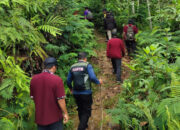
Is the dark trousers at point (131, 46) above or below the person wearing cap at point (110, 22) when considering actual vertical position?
below

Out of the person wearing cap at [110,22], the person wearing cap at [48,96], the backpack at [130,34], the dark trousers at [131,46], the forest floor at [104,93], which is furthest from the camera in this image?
the person wearing cap at [110,22]

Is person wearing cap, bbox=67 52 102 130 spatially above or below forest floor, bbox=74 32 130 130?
above

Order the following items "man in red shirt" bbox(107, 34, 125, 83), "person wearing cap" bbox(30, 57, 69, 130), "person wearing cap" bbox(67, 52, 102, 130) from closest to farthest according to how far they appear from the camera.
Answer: "person wearing cap" bbox(30, 57, 69, 130) < "person wearing cap" bbox(67, 52, 102, 130) < "man in red shirt" bbox(107, 34, 125, 83)

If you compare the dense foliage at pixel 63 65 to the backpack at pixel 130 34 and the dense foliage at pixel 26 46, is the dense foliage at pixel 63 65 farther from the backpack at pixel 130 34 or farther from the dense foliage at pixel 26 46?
the backpack at pixel 130 34

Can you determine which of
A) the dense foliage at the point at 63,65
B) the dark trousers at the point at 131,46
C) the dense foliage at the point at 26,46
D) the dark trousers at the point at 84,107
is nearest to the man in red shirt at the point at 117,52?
the dense foliage at the point at 63,65

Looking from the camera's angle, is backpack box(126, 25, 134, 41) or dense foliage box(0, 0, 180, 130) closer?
dense foliage box(0, 0, 180, 130)

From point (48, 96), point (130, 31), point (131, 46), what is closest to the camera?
point (48, 96)

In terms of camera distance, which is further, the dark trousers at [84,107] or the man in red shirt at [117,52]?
the man in red shirt at [117,52]

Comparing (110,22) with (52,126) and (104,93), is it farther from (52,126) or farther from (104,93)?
(52,126)

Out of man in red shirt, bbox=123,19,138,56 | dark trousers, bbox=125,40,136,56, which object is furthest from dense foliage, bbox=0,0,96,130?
dark trousers, bbox=125,40,136,56

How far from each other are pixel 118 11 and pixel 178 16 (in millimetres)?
6736

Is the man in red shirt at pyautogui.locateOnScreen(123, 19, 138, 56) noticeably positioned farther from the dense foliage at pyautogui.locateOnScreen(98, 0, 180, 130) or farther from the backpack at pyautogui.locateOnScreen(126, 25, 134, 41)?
the dense foliage at pyautogui.locateOnScreen(98, 0, 180, 130)

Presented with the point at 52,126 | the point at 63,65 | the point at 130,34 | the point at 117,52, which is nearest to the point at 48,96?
the point at 52,126

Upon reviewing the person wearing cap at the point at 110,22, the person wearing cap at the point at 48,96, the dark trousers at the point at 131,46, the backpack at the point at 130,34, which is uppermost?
the person wearing cap at the point at 110,22
